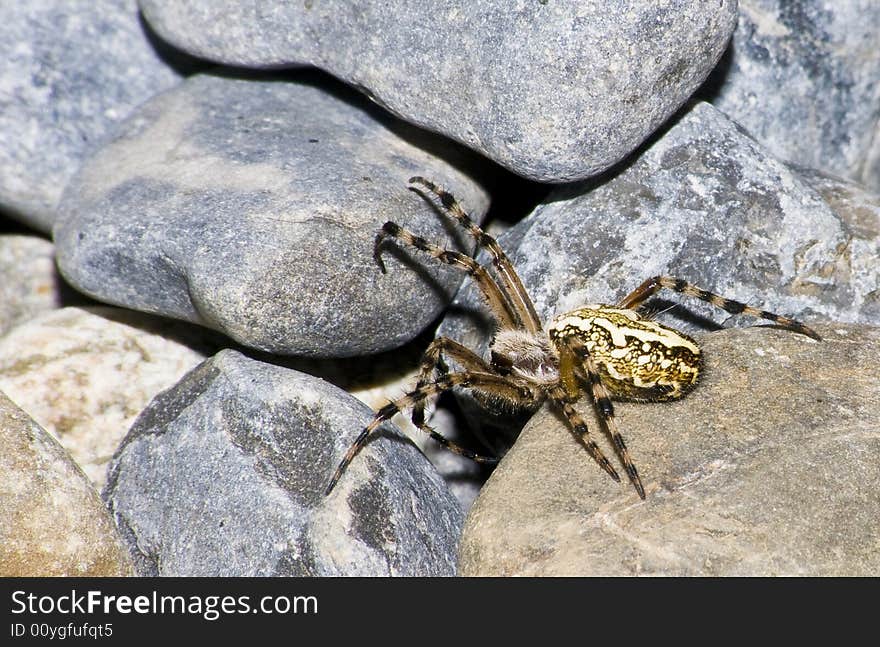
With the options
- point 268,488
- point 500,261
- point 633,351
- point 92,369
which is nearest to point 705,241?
point 633,351

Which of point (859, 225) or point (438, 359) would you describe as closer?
point (438, 359)

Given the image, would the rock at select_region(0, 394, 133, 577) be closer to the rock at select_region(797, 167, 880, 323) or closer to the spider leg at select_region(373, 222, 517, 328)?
the spider leg at select_region(373, 222, 517, 328)

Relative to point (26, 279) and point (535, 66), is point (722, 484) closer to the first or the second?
point (535, 66)

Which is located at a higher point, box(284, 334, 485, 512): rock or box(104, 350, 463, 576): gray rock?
box(104, 350, 463, 576): gray rock

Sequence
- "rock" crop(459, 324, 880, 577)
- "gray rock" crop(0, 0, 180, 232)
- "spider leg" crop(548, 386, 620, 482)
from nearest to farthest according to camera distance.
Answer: "rock" crop(459, 324, 880, 577), "spider leg" crop(548, 386, 620, 482), "gray rock" crop(0, 0, 180, 232)

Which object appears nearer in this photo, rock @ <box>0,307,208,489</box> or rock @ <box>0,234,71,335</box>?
rock @ <box>0,307,208,489</box>

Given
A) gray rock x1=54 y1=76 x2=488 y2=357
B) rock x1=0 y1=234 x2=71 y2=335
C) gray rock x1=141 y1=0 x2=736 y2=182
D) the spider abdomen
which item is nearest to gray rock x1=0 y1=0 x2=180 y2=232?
rock x1=0 y1=234 x2=71 y2=335

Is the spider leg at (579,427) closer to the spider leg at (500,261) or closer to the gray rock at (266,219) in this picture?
the spider leg at (500,261)
